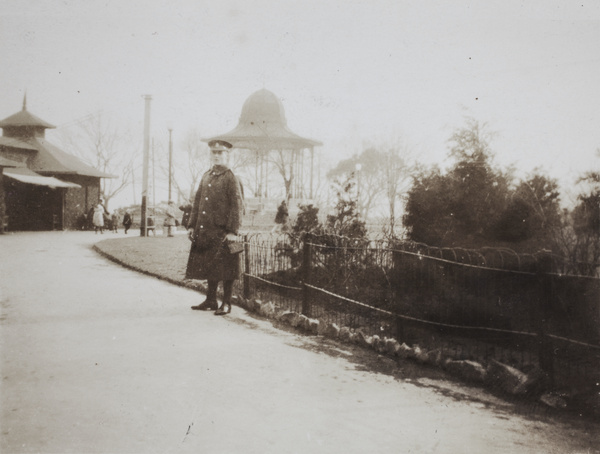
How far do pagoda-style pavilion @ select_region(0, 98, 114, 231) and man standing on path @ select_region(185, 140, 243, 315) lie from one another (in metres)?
14.2

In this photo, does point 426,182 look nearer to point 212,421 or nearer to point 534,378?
point 534,378

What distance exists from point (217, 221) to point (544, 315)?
3.71 m

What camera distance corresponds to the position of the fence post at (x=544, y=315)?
13.4ft

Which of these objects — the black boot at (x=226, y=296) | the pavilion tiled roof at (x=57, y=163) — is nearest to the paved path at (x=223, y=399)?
the black boot at (x=226, y=296)

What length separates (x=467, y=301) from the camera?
5500 millimetres

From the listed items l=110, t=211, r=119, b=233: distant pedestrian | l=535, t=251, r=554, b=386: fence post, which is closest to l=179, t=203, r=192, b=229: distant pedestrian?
l=535, t=251, r=554, b=386: fence post

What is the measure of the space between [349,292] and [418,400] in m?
3.81

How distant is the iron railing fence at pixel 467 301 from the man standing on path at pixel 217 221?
37.7 inches

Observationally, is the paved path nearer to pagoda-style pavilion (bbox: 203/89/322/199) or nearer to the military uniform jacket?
the military uniform jacket

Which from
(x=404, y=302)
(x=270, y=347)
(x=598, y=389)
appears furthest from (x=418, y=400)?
(x=404, y=302)

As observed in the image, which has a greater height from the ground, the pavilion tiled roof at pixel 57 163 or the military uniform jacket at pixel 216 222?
the pavilion tiled roof at pixel 57 163

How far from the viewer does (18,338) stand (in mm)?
5078

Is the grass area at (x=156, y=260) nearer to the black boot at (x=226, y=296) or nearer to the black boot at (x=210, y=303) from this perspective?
the black boot at (x=210, y=303)

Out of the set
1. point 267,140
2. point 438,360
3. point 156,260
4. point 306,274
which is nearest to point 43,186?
point 267,140
